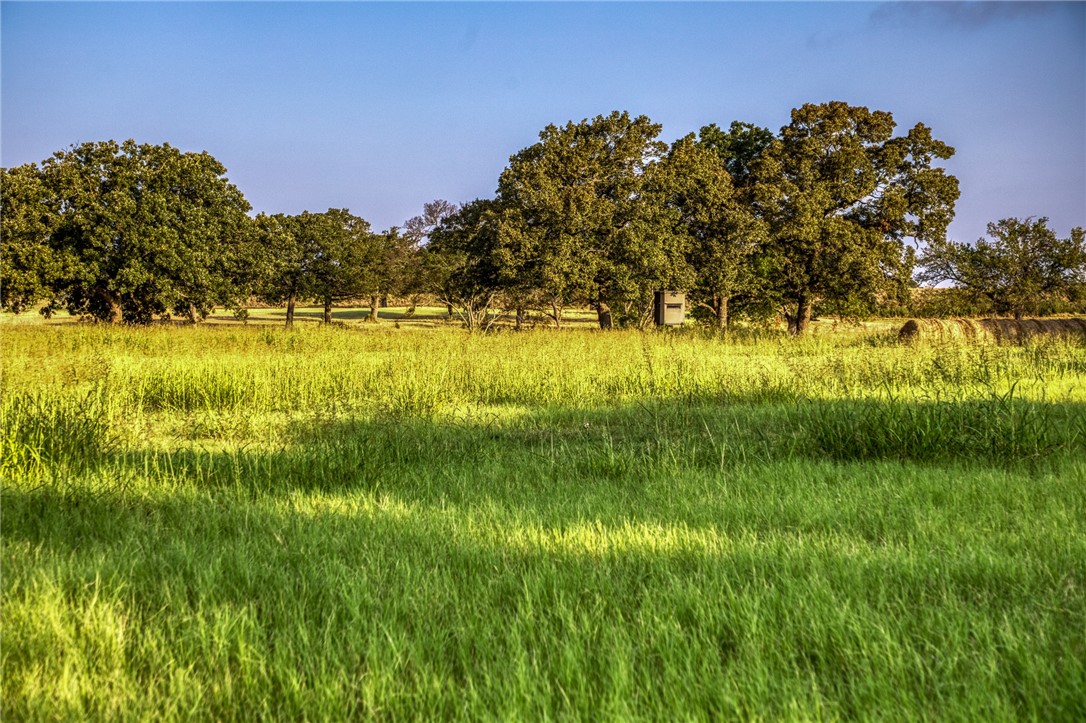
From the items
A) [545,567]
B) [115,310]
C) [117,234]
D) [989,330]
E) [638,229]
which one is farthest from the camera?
[115,310]

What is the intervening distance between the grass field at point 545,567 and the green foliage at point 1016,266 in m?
27.8

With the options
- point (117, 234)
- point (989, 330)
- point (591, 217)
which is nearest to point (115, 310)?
point (117, 234)

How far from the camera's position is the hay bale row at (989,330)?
18.4 m

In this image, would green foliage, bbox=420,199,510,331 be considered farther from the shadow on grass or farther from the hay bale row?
the shadow on grass

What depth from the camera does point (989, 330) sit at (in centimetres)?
1881

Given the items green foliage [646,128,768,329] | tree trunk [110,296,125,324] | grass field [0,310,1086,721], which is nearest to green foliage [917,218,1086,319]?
green foliage [646,128,768,329]

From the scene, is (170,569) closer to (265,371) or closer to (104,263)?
(265,371)

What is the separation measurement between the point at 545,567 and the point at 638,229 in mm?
23546

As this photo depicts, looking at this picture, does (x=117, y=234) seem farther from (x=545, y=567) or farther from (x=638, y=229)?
(x=545, y=567)

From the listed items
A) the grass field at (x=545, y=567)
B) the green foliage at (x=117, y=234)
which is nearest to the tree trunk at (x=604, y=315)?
the green foliage at (x=117, y=234)

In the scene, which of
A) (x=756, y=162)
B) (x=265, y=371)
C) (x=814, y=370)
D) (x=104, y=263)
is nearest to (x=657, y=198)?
(x=756, y=162)

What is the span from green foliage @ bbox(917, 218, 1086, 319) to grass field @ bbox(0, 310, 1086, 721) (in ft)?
91.3

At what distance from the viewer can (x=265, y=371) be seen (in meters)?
10.3

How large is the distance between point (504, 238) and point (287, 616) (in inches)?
904
